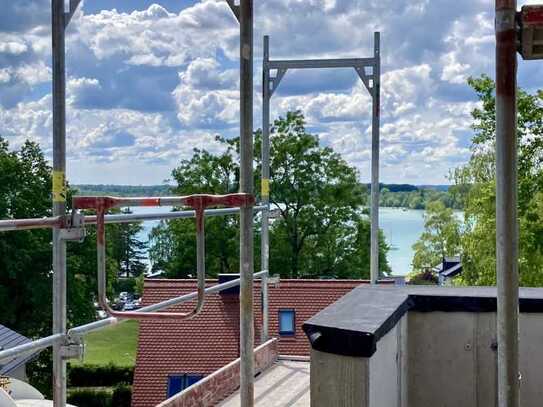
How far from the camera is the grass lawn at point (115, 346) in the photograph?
3647 centimetres

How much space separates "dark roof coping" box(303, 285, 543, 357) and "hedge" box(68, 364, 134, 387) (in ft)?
75.6

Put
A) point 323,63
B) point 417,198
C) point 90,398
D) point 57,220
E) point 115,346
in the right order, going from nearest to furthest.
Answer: point 57,220
point 323,63
point 90,398
point 115,346
point 417,198

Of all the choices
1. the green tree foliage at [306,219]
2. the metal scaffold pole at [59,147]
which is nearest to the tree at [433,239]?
the green tree foliage at [306,219]

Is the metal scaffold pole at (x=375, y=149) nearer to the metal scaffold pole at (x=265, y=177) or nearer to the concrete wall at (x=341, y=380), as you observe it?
the metal scaffold pole at (x=265, y=177)

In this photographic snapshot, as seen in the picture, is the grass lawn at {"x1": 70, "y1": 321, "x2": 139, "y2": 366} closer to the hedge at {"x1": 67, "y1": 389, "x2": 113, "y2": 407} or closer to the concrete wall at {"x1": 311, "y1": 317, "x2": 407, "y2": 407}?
the hedge at {"x1": 67, "y1": 389, "x2": 113, "y2": 407}

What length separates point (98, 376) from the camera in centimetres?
2677

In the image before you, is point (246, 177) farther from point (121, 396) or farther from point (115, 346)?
point (115, 346)

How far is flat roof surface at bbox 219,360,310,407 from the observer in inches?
243

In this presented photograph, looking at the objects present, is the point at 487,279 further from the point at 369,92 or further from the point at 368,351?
the point at 368,351

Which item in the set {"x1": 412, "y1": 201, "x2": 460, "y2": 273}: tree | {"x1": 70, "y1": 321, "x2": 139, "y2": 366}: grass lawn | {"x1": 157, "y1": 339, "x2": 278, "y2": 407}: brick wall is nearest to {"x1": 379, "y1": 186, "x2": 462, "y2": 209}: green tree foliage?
{"x1": 412, "y1": 201, "x2": 460, "y2": 273}: tree

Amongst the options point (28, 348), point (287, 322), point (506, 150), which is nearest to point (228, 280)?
point (287, 322)

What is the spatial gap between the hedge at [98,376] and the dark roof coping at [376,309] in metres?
23.1

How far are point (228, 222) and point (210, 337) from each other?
38.1ft

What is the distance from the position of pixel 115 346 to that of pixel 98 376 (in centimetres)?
1576
